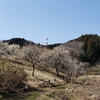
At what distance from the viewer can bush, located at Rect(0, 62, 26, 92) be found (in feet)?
59.5

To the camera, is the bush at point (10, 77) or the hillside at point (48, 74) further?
the bush at point (10, 77)

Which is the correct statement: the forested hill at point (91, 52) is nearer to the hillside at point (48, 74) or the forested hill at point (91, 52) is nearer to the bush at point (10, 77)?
the hillside at point (48, 74)

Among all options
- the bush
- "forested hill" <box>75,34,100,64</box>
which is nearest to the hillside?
the bush

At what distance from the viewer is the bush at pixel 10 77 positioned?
18138mm

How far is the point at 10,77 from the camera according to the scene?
18.5m

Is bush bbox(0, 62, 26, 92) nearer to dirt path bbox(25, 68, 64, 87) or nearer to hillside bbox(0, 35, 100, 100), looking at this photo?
hillside bbox(0, 35, 100, 100)

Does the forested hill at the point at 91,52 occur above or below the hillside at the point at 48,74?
above

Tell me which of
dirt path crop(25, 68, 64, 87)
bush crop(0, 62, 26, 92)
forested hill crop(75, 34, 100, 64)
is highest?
forested hill crop(75, 34, 100, 64)

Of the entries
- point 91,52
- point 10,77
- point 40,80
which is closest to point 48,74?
point 40,80

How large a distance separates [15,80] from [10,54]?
39.3 m

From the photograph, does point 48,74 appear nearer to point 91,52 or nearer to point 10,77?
point 10,77

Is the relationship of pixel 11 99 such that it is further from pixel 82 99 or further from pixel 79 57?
pixel 79 57

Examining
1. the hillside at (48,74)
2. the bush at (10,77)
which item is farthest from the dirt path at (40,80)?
the bush at (10,77)

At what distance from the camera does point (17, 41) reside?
3273 inches
